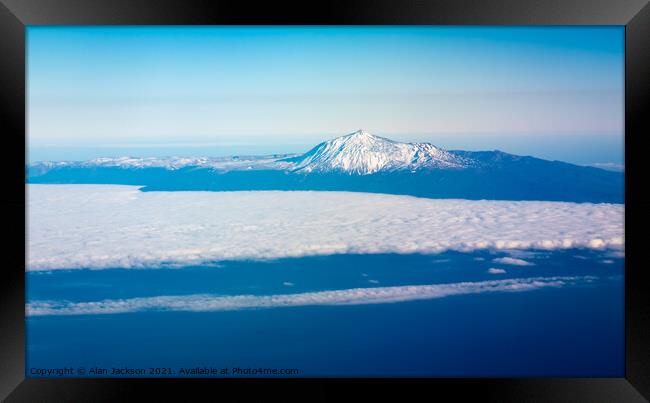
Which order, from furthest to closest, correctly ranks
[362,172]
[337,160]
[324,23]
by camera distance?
1. [362,172]
2. [337,160]
3. [324,23]

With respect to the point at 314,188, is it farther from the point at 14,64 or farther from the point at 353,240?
the point at 14,64

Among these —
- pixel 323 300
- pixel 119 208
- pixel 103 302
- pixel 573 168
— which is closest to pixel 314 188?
pixel 323 300

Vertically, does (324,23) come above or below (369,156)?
above

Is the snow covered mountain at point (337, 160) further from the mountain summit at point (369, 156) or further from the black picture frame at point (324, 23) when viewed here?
the black picture frame at point (324, 23)

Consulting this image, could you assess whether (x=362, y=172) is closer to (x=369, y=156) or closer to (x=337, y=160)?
(x=369, y=156)

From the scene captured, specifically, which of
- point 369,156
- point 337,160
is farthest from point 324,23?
point 369,156

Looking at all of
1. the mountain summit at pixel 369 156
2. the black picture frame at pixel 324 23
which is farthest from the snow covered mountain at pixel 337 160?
the black picture frame at pixel 324 23

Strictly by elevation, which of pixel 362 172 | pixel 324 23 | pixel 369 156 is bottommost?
pixel 362 172
